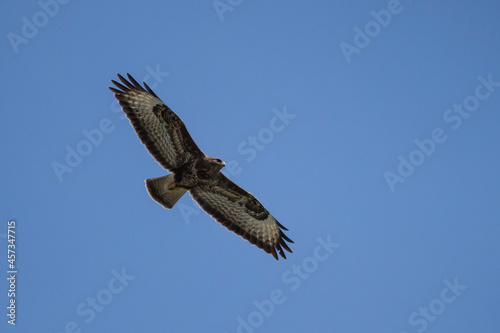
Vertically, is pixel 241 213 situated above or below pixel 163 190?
below

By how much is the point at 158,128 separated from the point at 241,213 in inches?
89.0

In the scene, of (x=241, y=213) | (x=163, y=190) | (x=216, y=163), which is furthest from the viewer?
(x=241, y=213)

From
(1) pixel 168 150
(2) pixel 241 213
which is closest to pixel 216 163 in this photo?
(1) pixel 168 150

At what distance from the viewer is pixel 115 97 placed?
44.0ft

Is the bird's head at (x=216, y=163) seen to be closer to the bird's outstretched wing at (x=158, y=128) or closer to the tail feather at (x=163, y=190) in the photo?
the bird's outstretched wing at (x=158, y=128)

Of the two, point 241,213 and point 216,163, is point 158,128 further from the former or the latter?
point 241,213

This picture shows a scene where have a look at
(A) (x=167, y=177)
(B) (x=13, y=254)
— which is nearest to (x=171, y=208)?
(A) (x=167, y=177)

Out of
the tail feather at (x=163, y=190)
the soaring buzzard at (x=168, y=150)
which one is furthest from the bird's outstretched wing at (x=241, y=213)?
the tail feather at (x=163, y=190)

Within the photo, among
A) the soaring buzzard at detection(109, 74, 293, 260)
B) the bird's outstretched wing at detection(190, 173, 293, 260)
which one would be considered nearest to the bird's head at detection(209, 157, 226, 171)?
the soaring buzzard at detection(109, 74, 293, 260)

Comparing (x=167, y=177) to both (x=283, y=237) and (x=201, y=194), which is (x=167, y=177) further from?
(x=283, y=237)

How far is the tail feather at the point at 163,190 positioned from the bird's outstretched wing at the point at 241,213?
0.56 m

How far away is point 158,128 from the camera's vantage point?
13.3 meters

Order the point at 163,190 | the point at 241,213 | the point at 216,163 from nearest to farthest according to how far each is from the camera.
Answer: the point at 216,163
the point at 163,190
the point at 241,213

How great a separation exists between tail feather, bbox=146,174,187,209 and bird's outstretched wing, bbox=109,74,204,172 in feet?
0.74
